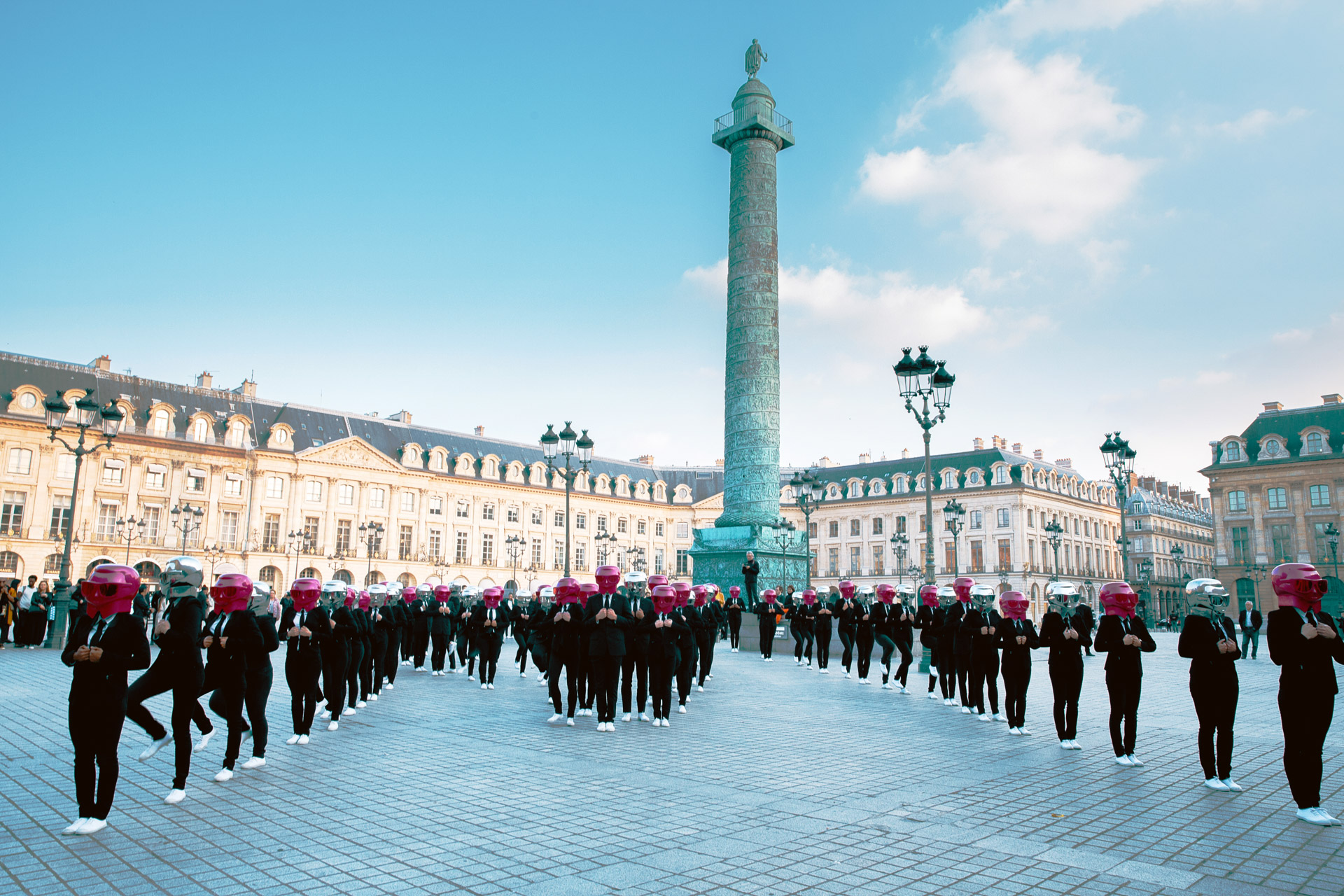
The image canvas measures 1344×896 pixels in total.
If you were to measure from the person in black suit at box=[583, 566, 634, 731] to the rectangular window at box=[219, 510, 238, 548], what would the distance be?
55.6 meters

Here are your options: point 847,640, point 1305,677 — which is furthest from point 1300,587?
point 847,640

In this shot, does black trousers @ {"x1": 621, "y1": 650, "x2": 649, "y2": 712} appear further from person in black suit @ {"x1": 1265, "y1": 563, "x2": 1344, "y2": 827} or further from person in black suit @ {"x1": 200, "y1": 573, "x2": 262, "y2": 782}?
person in black suit @ {"x1": 1265, "y1": 563, "x2": 1344, "y2": 827}

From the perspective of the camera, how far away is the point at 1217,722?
24.2ft

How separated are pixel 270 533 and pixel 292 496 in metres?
2.72

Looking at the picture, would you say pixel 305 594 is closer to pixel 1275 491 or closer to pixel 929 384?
pixel 929 384

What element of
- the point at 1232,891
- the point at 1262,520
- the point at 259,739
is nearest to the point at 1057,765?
the point at 1232,891

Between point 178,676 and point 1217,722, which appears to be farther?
point 1217,722

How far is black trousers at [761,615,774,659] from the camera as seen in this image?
23.0 meters

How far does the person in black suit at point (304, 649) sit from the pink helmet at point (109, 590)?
287 cm

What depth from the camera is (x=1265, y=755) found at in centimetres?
897

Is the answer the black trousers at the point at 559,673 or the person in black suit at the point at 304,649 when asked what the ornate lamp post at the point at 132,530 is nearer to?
the black trousers at the point at 559,673

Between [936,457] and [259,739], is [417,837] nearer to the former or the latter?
[259,739]

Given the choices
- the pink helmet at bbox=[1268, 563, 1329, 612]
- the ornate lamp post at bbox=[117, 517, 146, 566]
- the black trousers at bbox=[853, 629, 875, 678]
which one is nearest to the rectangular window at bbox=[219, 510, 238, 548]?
the ornate lamp post at bbox=[117, 517, 146, 566]

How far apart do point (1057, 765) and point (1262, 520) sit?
57289 millimetres
